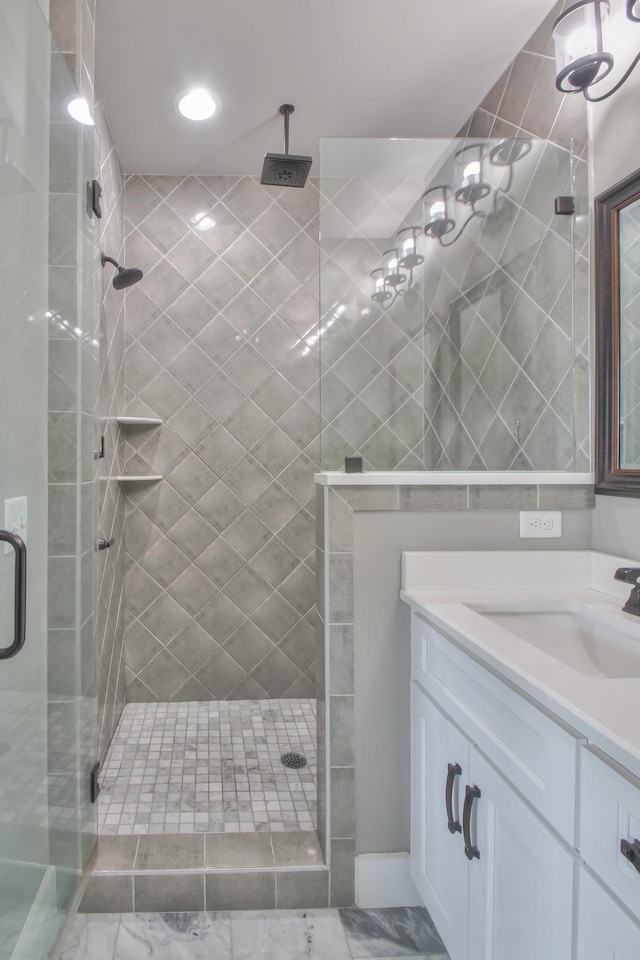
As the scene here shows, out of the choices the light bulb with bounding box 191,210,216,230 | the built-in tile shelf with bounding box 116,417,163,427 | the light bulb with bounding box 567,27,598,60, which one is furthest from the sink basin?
the light bulb with bounding box 191,210,216,230

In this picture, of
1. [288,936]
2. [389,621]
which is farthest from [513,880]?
[288,936]

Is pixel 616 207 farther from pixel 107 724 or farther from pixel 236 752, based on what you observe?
pixel 107 724

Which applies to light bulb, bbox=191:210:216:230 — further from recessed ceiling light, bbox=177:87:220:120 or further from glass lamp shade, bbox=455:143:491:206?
glass lamp shade, bbox=455:143:491:206

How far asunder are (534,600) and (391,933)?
38.6 inches

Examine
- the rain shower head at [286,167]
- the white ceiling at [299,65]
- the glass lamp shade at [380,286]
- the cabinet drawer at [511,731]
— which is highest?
the white ceiling at [299,65]

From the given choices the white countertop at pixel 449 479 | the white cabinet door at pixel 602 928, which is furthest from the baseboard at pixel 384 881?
the white countertop at pixel 449 479

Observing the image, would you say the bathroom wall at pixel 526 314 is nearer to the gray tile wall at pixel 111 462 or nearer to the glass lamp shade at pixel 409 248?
the glass lamp shade at pixel 409 248

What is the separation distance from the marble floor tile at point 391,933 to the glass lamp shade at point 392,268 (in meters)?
1.87

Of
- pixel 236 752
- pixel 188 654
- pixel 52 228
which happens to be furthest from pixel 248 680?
pixel 52 228

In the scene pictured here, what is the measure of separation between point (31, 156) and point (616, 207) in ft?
4.80

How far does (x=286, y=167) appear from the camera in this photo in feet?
7.78

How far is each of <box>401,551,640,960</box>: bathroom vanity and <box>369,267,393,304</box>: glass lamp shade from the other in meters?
0.84

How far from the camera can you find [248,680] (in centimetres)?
291

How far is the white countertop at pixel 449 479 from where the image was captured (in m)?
1.62
